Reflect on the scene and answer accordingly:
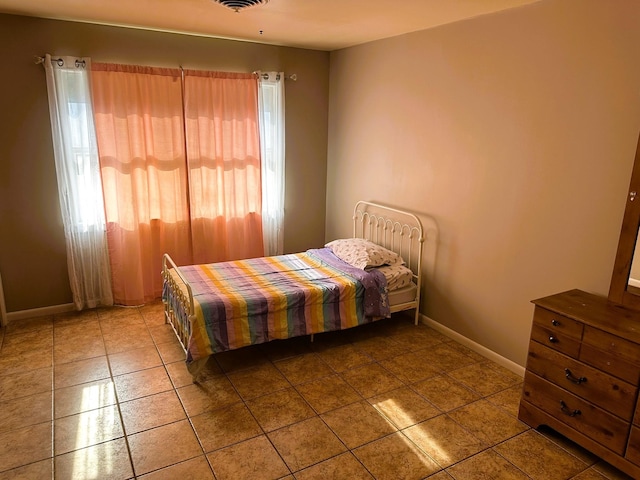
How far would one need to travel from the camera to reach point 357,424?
2758mm

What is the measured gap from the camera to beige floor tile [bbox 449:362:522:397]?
3.17m

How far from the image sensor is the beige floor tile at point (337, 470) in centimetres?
234

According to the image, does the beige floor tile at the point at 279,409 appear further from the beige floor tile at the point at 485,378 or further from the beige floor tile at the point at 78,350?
the beige floor tile at the point at 78,350

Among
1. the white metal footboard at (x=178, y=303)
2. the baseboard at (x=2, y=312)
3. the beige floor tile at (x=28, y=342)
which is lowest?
the beige floor tile at (x=28, y=342)

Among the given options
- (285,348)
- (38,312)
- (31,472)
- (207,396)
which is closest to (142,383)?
(207,396)

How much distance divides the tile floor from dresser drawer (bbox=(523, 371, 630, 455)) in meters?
0.19

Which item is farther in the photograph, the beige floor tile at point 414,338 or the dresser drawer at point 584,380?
the beige floor tile at point 414,338

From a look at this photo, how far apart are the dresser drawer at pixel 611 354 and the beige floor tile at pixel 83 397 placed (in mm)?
2829

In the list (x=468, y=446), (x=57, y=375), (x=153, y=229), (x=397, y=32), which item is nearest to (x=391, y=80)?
(x=397, y=32)

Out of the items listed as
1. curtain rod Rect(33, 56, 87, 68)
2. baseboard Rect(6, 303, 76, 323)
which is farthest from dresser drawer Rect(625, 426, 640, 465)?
curtain rod Rect(33, 56, 87, 68)

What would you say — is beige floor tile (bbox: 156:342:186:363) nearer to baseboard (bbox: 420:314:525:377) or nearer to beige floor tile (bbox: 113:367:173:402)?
beige floor tile (bbox: 113:367:173:402)

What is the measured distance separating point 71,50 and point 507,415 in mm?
4405

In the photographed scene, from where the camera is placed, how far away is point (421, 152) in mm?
3998

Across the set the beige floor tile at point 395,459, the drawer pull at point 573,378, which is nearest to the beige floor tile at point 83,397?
the beige floor tile at point 395,459
